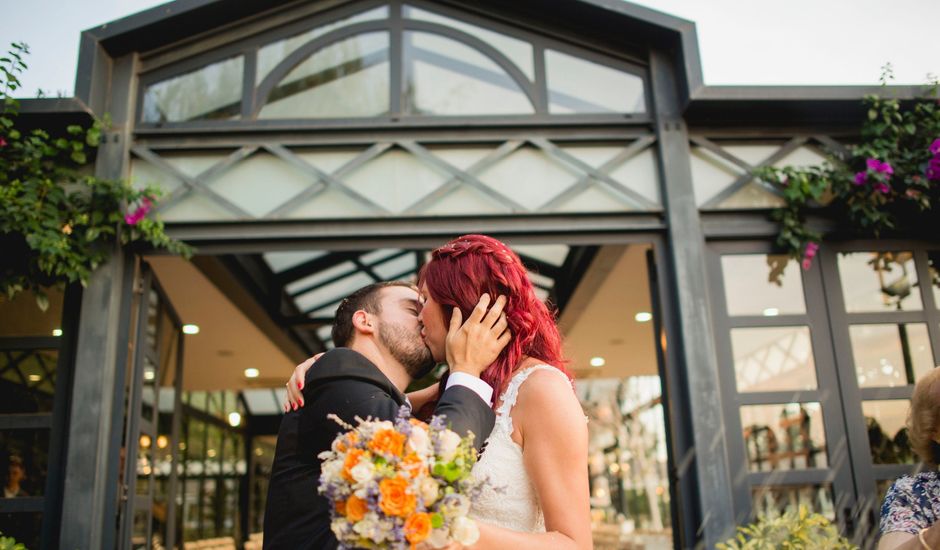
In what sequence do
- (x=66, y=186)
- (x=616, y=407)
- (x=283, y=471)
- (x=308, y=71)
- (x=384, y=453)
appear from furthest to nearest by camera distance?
(x=616, y=407) < (x=308, y=71) < (x=66, y=186) < (x=283, y=471) < (x=384, y=453)

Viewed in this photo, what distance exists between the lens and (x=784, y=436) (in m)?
5.10

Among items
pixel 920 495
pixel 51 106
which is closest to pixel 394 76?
pixel 51 106

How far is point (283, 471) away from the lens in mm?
2275

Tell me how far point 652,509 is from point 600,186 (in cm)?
1569

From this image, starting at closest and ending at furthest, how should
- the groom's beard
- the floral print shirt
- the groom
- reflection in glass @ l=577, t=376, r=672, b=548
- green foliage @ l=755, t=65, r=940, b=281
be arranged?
the groom, the floral print shirt, the groom's beard, green foliage @ l=755, t=65, r=940, b=281, reflection in glass @ l=577, t=376, r=672, b=548

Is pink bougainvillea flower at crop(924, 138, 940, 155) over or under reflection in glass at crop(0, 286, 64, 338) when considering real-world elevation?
over

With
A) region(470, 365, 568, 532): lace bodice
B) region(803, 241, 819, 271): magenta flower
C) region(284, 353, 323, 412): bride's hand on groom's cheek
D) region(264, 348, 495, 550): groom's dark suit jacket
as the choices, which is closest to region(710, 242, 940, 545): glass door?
region(803, 241, 819, 271): magenta flower

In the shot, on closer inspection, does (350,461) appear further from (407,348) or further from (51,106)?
(51,106)

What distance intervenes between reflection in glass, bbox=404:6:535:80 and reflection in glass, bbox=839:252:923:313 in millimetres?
2726

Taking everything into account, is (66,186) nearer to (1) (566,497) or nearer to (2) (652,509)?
(1) (566,497)

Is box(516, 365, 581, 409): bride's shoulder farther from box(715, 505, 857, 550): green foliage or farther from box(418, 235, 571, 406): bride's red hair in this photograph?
box(715, 505, 857, 550): green foliage

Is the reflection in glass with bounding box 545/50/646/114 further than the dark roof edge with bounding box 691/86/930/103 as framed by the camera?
Yes

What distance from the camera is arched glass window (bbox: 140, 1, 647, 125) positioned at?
5625 millimetres

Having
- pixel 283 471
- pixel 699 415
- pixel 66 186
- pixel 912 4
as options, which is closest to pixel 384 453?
pixel 283 471
